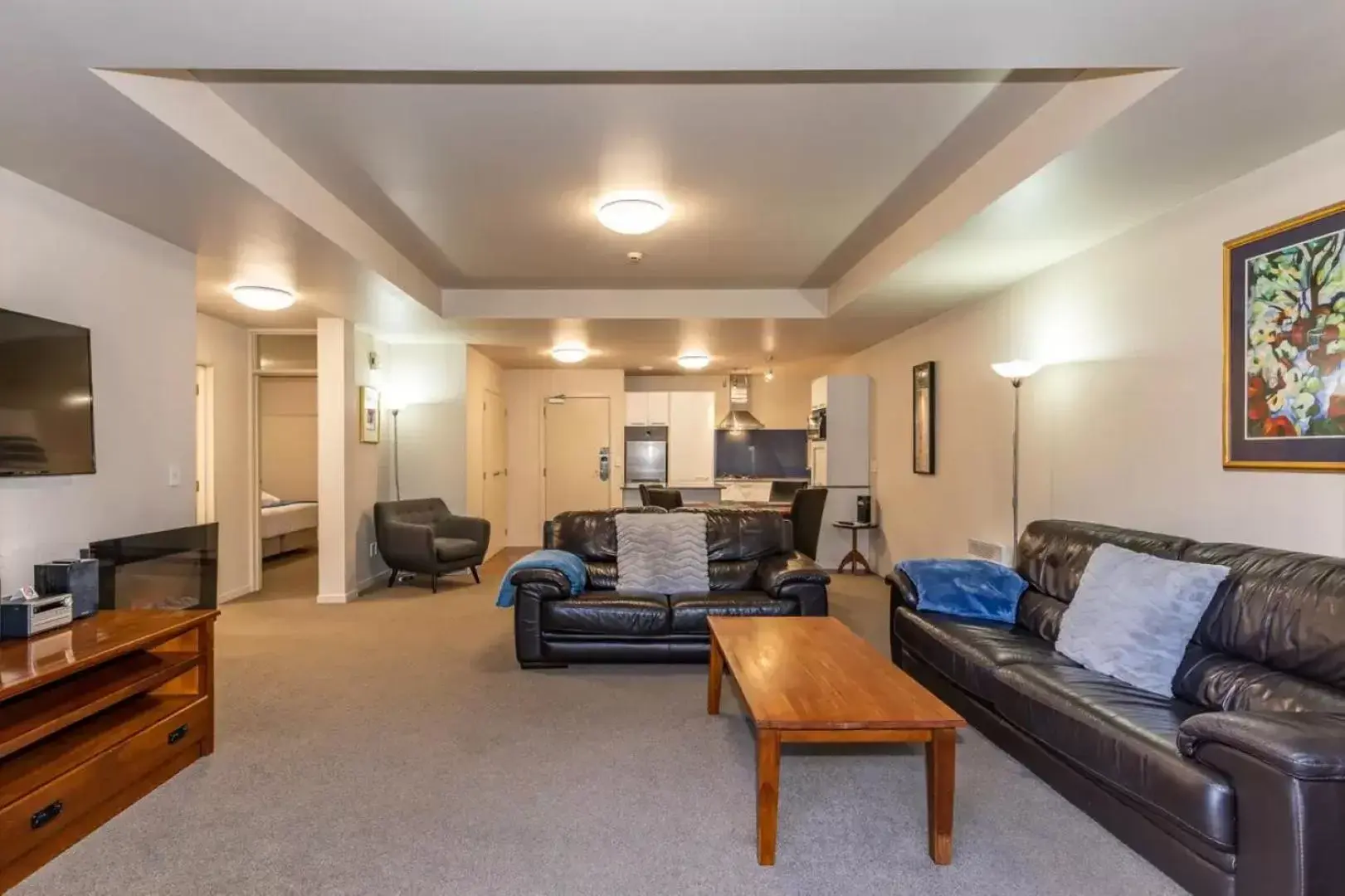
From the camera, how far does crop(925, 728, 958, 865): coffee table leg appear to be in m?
2.21

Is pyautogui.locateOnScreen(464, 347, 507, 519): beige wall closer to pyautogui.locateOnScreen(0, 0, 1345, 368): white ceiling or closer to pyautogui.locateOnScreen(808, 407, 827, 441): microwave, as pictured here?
pyautogui.locateOnScreen(0, 0, 1345, 368): white ceiling

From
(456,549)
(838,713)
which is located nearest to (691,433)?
(456,549)

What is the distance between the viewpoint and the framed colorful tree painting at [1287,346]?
101 inches

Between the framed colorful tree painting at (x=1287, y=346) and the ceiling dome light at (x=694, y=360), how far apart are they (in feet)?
18.3

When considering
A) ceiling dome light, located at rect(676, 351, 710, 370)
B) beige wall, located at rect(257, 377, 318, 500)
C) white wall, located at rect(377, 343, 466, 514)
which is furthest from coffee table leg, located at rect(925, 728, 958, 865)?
beige wall, located at rect(257, 377, 318, 500)

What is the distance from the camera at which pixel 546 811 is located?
100 inches

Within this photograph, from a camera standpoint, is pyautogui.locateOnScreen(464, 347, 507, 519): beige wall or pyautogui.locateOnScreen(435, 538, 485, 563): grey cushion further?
pyautogui.locateOnScreen(464, 347, 507, 519): beige wall

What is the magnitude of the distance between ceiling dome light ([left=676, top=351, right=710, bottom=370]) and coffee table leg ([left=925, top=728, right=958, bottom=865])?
20.4ft

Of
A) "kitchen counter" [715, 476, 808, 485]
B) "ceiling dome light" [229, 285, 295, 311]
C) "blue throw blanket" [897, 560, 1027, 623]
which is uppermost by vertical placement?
"ceiling dome light" [229, 285, 295, 311]

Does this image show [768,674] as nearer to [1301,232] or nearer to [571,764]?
[571,764]

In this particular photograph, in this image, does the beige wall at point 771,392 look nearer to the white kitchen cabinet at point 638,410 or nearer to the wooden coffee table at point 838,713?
the white kitchen cabinet at point 638,410

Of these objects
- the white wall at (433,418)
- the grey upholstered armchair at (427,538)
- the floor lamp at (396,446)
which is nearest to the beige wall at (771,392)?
the white wall at (433,418)

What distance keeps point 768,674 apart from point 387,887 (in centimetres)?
138

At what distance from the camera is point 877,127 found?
9.92 feet
